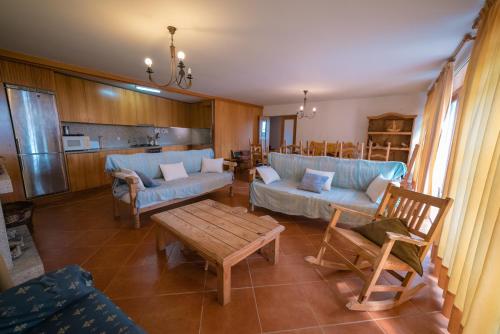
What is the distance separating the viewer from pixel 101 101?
420cm

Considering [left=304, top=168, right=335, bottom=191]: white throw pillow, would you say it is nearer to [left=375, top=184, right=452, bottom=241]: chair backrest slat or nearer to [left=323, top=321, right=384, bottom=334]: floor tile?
[left=375, top=184, right=452, bottom=241]: chair backrest slat

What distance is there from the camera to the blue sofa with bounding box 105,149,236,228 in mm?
2486

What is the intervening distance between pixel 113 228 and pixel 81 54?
7.99 ft

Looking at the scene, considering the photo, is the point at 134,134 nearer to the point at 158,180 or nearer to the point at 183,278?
the point at 158,180

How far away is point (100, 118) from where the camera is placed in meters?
4.20

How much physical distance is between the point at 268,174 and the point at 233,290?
1.91 meters

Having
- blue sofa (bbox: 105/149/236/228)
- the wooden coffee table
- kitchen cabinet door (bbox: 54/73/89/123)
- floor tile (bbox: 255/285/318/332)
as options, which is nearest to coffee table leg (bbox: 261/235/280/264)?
the wooden coffee table

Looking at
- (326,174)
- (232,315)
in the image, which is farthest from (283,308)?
(326,174)

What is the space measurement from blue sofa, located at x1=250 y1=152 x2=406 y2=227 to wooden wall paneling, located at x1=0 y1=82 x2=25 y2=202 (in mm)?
3550

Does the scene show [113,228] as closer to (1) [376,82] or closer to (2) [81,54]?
(2) [81,54]

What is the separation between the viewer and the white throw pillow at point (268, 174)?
314cm

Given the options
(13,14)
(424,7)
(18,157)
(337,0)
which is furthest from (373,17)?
(18,157)

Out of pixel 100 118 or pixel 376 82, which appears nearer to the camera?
pixel 376 82

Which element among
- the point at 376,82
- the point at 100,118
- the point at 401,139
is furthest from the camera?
the point at 401,139
